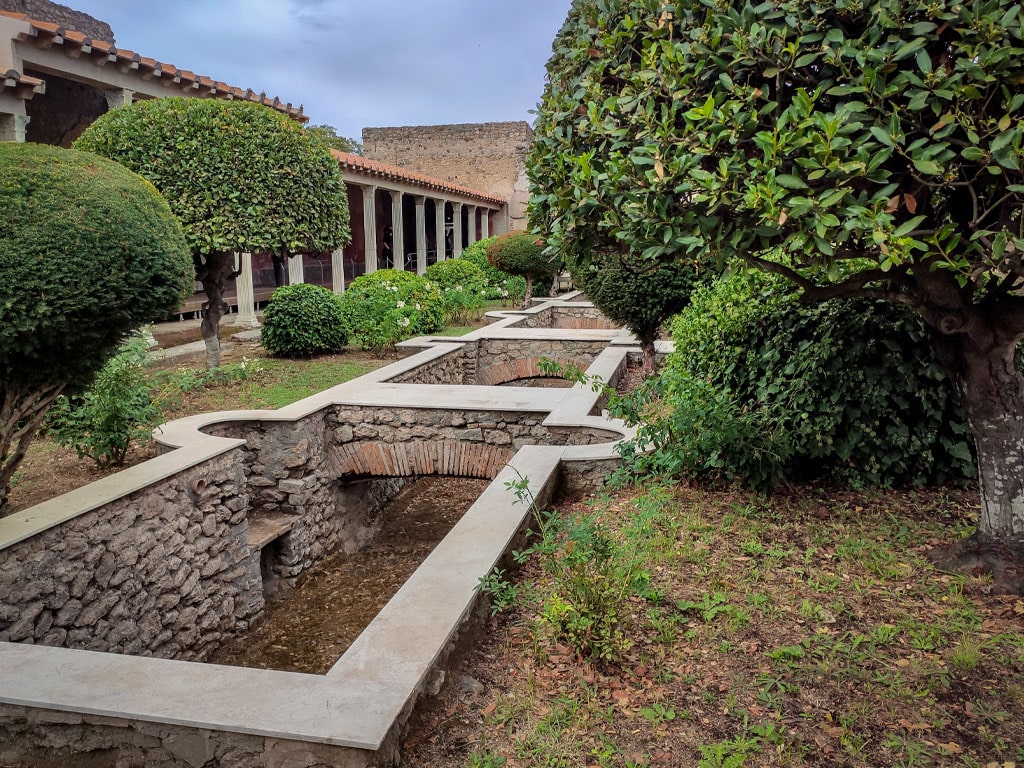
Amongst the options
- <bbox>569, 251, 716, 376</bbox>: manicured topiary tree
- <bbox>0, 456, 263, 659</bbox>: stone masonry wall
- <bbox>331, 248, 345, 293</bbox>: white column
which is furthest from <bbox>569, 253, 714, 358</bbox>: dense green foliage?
<bbox>331, 248, 345, 293</bbox>: white column

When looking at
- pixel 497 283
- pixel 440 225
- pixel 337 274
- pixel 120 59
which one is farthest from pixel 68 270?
pixel 440 225

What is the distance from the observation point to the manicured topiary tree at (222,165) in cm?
764

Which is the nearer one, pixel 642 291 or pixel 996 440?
pixel 996 440

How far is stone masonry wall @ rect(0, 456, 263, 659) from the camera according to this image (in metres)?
3.79

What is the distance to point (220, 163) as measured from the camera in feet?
25.6

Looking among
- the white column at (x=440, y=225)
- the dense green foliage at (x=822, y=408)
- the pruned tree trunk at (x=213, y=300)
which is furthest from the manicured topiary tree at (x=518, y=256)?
the dense green foliage at (x=822, y=408)

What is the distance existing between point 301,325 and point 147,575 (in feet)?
18.1

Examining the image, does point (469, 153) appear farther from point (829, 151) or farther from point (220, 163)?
point (829, 151)

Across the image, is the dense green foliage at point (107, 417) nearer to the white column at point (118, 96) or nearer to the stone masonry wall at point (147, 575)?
the stone masonry wall at point (147, 575)

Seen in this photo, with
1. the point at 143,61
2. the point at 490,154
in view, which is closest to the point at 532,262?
the point at 143,61

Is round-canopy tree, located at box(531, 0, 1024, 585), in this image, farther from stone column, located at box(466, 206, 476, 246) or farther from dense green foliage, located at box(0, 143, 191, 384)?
stone column, located at box(466, 206, 476, 246)

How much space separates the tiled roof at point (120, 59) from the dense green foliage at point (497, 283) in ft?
23.0

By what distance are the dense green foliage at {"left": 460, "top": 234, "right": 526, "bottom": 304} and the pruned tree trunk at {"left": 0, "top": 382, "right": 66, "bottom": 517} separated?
1419 cm

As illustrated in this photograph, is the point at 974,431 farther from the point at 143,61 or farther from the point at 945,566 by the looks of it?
the point at 143,61
